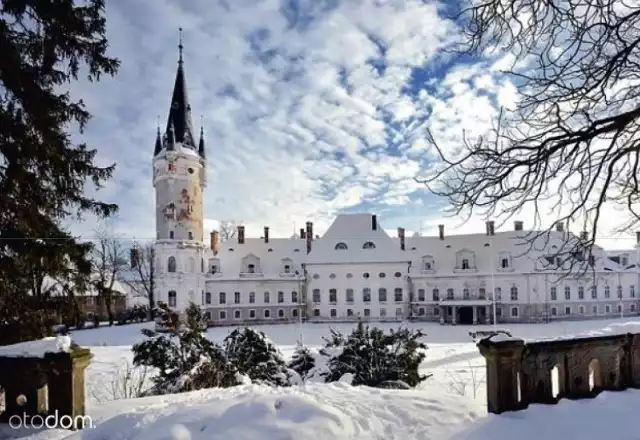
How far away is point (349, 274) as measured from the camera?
45906 mm

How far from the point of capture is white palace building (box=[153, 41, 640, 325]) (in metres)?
43.6

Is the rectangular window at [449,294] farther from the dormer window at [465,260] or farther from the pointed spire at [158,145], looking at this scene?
the pointed spire at [158,145]

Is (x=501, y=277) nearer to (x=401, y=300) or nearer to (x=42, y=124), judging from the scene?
(x=401, y=300)

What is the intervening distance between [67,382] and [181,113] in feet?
142

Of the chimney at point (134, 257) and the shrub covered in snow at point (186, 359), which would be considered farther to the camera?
the chimney at point (134, 257)

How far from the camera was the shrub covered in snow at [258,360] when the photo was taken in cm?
1095

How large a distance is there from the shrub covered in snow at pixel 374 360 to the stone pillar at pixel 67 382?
18.5 feet

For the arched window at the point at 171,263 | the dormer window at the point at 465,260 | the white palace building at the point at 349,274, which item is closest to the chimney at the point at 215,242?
the white palace building at the point at 349,274

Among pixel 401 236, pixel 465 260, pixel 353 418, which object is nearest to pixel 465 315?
pixel 465 260

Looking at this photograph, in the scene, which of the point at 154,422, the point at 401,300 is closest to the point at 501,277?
the point at 401,300

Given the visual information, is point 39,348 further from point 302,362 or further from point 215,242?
point 215,242

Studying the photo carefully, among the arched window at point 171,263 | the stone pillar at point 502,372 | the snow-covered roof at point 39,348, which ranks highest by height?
the arched window at point 171,263

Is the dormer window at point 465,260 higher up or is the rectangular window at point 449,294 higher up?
the dormer window at point 465,260

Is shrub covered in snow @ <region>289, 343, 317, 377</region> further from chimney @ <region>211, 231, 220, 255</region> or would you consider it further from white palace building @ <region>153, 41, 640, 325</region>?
chimney @ <region>211, 231, 220, 255</region>
